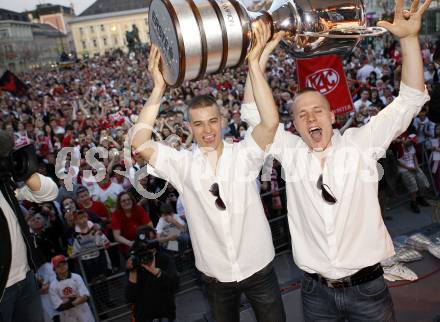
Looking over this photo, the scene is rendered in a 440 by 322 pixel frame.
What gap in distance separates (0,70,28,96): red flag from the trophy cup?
448 inches

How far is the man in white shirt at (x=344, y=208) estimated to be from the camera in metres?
2.23

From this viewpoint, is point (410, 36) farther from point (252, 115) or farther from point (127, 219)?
point (127, 219)

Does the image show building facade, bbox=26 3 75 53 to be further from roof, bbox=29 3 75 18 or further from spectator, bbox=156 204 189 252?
spectator, bbox=156 204 189 252

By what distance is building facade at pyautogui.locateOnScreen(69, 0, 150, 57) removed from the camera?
89.8 meters

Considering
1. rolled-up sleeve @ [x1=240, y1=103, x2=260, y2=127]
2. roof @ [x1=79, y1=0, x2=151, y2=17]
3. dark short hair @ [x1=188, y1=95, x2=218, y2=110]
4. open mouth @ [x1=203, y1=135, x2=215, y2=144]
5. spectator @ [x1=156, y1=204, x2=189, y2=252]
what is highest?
roof @ [x1=79, y1=0, x2=151, y2=17]

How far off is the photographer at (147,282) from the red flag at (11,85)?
10.1 metres

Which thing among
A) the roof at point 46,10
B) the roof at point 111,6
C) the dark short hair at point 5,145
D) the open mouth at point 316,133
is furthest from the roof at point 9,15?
the open mouth at point 316,133

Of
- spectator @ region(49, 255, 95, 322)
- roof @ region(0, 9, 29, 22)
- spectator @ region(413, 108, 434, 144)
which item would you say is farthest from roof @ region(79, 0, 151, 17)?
spectator @ region(49, 255, 95, 322)

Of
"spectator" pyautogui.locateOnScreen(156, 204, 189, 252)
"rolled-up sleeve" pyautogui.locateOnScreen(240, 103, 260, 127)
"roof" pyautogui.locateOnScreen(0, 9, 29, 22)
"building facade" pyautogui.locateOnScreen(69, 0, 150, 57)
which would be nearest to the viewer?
"rolled-up sleeve" pyautogui.locateOnScreen(240, 103, 260, 127)

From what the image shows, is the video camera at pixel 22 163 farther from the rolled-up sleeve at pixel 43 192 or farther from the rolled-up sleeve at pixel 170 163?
the rolled-up sleeve at pixel 170 163

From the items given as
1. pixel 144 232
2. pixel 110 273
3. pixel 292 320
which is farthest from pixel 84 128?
pixel 292 320

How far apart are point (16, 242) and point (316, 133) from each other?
178cm

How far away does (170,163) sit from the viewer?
8.45ft

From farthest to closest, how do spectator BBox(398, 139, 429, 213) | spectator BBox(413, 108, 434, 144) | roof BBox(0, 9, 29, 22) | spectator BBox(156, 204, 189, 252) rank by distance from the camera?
roof BBox(0, 9, 29, 22)
spectator BBox(413, 108, 434, 144)
spectator BBox(398, 139, 429, 213)
spectator BBox(156, 204, 189, 252)
